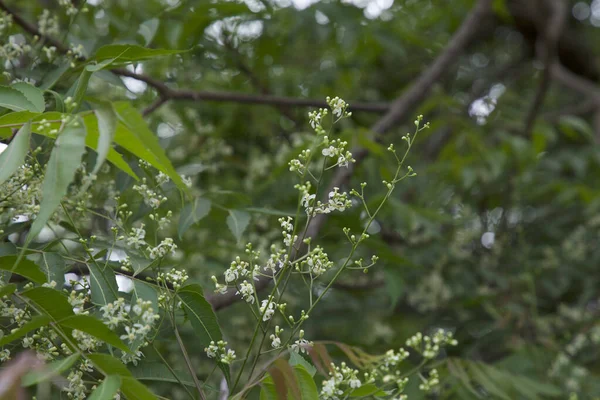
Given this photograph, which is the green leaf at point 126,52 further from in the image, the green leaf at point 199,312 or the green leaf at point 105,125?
the green leaf at point 199,312

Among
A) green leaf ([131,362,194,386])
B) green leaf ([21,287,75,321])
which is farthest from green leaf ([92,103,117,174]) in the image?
green leaf ([131,362,194,386])

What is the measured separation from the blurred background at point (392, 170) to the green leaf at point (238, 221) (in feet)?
1.83

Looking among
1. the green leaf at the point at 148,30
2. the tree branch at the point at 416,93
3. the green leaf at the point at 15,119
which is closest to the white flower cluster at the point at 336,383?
the green leaf at the point at 15,119

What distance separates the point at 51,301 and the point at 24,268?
0.11 m

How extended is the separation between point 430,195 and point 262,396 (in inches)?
85.5

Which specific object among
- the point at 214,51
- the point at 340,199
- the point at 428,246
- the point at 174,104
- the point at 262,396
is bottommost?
the point at 428,246

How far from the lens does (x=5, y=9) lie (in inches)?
77.4

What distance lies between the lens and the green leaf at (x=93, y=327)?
3.53 feet

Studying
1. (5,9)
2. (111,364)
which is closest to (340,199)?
(111,364)

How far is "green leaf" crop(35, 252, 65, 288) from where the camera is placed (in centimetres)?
132

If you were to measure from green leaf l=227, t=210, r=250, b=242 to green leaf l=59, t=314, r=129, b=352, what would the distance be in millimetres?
659

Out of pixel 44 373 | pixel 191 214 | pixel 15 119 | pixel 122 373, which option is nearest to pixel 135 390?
pixel 122 373

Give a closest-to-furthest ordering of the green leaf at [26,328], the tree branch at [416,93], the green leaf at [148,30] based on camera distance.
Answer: the green leaf at [26,328]
the green leaf at [148,30]
the tree branch at [416,93]

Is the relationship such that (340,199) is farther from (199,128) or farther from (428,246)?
(428,246)
